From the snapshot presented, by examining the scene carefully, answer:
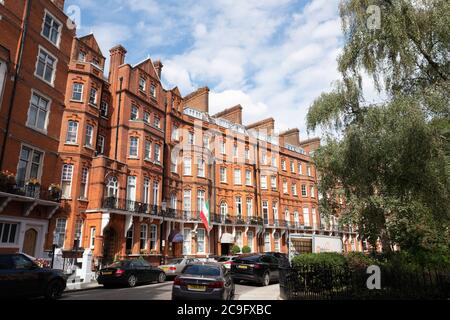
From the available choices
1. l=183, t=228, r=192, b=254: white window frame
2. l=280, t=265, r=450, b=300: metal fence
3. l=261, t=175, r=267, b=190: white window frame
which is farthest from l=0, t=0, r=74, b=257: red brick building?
l=261, t=175, r=267, b=190: white window frame

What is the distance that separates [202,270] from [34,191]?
510 inches

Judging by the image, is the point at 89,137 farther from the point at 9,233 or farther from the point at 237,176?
the point at 237,176

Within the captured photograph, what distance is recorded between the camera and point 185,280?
10.3 meters

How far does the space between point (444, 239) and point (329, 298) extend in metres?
9.61

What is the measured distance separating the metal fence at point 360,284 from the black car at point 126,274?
8545 millimetres

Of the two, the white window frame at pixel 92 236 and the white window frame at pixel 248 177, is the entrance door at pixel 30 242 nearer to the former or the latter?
the white window frame at pixel 92 236

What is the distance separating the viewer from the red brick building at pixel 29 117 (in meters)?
17.5

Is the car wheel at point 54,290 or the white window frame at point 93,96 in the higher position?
the white window frame at point 93,96

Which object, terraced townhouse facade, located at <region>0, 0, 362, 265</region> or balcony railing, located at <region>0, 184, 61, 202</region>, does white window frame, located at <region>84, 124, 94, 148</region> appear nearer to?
terraced townhouse facade, located at <region>0, 0, 362, 265</region>

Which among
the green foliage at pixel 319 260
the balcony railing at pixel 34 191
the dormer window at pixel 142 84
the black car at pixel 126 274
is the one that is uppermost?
the dormer window at pixel 142 84

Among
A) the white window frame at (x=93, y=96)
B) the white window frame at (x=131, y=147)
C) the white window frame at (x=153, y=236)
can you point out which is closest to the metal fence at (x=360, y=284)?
the white window frame at (x=153, y=236)

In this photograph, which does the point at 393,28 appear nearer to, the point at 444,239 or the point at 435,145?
the point at 435,145

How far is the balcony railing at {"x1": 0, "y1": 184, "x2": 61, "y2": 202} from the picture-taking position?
1703 cm

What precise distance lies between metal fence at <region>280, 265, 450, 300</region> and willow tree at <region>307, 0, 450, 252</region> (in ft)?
6.30
